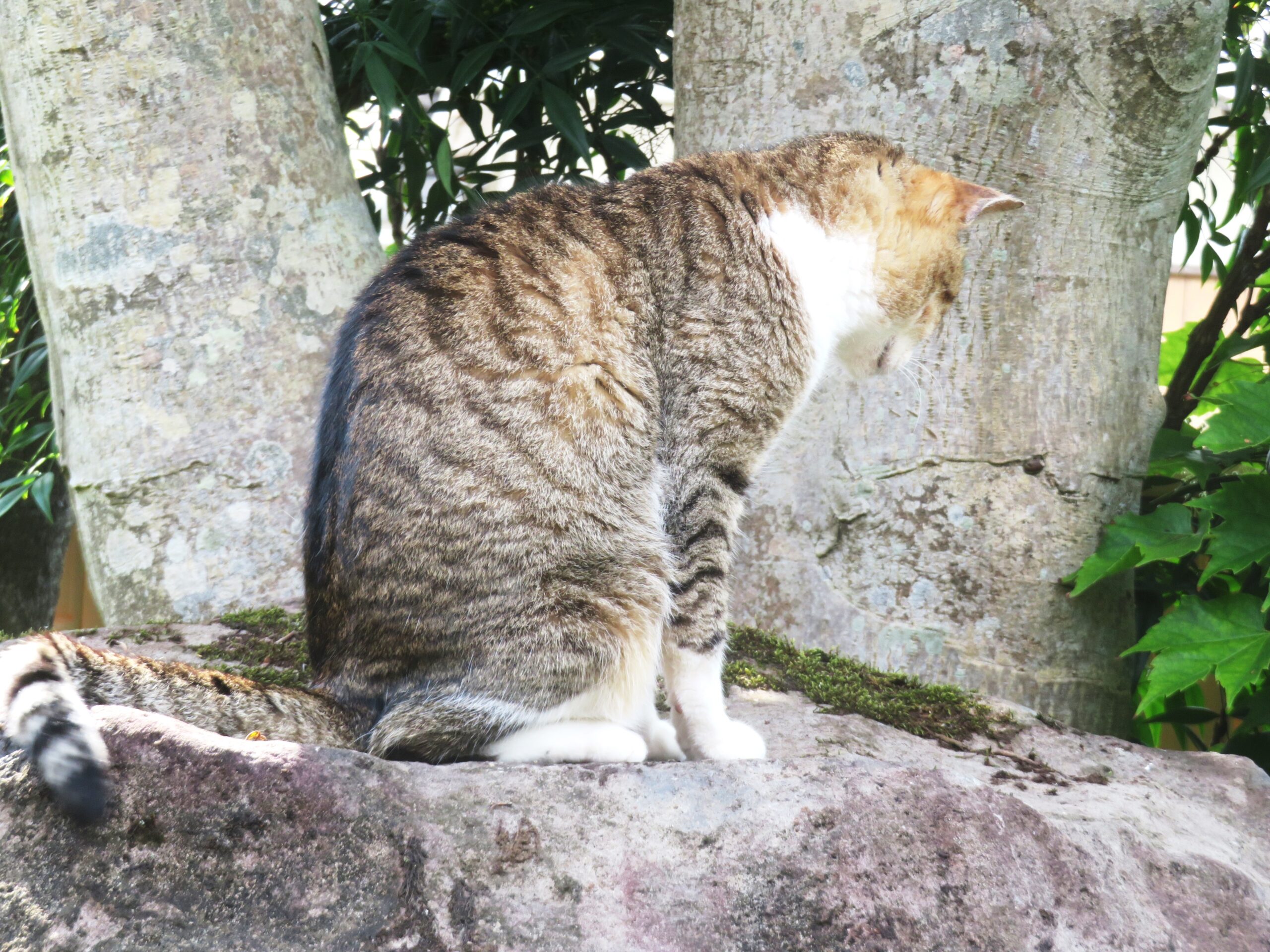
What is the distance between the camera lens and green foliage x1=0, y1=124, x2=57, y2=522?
12.3 ft

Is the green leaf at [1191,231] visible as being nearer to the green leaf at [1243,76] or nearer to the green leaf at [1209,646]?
the green leaf at [1243,76]

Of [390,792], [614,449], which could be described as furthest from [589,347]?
[390,792]

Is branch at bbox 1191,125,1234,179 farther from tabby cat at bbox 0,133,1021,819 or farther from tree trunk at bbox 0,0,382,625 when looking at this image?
tree trunk at bbox 0,0,382,625

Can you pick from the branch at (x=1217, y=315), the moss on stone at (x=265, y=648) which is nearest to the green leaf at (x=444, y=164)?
the moss on stone at (x=265, y=648)

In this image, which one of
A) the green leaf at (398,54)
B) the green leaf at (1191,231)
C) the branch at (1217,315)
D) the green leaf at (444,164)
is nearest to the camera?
the green leaf at (398,54)

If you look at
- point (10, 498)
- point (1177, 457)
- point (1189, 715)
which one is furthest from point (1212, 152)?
point (10, 498)

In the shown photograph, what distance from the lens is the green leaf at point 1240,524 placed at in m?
2.54

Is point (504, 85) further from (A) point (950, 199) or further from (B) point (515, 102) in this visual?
(A) point (950, 199)

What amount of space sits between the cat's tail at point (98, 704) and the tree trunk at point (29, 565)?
10.8 ft

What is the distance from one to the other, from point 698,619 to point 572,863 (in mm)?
663

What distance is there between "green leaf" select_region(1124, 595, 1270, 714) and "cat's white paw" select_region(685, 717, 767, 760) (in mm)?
927

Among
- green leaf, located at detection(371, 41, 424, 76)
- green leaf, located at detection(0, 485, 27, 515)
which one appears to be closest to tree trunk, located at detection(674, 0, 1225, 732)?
green leaf, located at detection(371, 41, 424, 76)

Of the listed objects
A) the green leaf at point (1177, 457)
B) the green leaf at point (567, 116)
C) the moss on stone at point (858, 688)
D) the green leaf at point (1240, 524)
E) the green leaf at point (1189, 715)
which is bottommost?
the green leaf at point (1189, 715)

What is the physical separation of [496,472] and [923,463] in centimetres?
134
